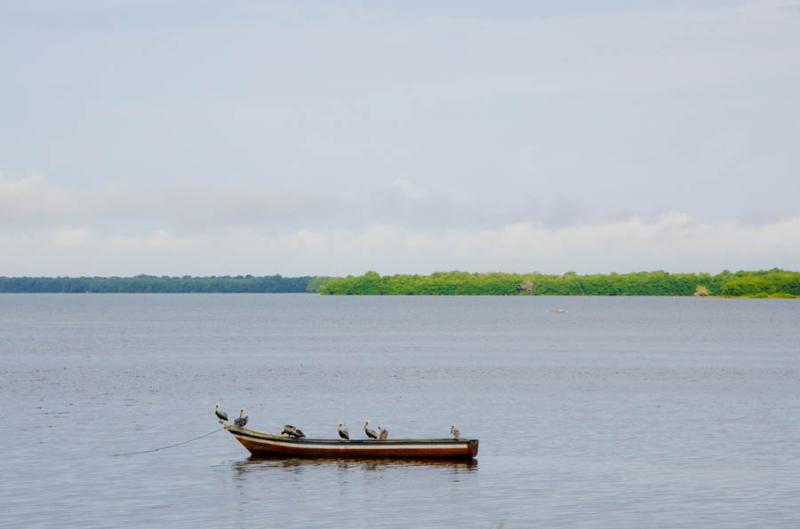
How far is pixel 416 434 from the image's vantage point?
4934 cm

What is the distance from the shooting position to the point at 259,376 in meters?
81.2

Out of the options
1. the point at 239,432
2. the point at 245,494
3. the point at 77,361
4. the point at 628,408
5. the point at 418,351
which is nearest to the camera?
the point at 245,494

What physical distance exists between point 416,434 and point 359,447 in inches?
306

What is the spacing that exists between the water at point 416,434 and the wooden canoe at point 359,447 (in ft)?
1.65

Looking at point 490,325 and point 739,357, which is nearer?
point 739,357

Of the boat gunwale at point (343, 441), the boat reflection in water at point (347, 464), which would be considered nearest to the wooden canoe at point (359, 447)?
the boat gunwale at point (343, 441)

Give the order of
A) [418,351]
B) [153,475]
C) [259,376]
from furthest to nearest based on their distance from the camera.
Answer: [418,351] → [259,376] → [153,475]

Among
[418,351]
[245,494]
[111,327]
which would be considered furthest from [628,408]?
[111,327]

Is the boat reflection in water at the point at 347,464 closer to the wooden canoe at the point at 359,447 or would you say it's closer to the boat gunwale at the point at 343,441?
the wooden canoe at the point at 359,447

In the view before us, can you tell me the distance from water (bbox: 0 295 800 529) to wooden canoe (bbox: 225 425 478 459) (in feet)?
1.65

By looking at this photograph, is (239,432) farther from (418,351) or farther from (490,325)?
(490,325)

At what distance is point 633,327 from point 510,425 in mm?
124486

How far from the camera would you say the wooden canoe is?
41.3 meters

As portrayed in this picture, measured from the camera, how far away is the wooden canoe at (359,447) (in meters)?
41.3
